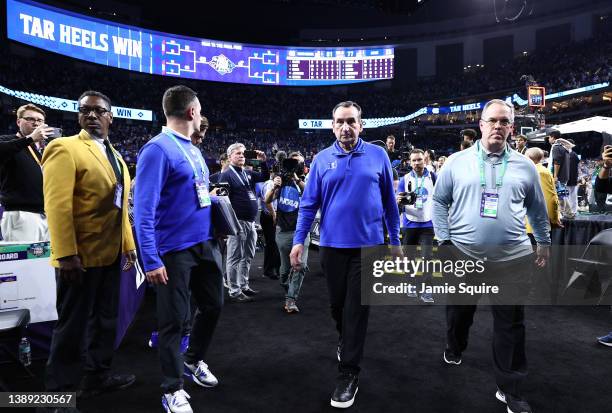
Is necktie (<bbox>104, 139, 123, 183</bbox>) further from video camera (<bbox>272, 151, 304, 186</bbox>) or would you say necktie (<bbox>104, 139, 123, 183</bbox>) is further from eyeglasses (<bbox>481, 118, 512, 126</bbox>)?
eyeglasses (<bbox>481, 118, 512, 126</bbox>)

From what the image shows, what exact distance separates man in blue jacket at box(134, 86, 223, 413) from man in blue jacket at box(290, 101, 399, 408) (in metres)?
0.63

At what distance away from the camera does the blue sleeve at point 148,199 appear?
6.86ft

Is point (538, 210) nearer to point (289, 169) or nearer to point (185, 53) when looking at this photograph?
→ point (289, 169)

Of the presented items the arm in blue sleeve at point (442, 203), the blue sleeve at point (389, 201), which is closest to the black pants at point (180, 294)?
the blue sleeve at point (389, 201)

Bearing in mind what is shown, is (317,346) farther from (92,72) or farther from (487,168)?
(92,72)

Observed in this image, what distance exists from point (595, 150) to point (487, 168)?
2182 centimetres

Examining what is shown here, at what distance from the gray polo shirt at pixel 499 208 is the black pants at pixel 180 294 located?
1637mm

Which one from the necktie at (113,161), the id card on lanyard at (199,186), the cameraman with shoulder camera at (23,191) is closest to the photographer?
the id card on lanyard at (199,186)

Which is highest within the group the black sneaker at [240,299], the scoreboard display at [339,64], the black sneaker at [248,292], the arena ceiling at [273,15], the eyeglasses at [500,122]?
the arena ceiling at [273,15]

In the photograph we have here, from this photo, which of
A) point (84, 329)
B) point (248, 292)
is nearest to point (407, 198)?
point (248, 292)

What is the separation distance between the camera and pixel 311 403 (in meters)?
2.45

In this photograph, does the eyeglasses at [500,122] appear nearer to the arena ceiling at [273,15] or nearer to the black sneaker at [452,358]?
the black sneaker at [452,358]

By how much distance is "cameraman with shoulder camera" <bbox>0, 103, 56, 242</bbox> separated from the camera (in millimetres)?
3135

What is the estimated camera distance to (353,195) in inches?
101
